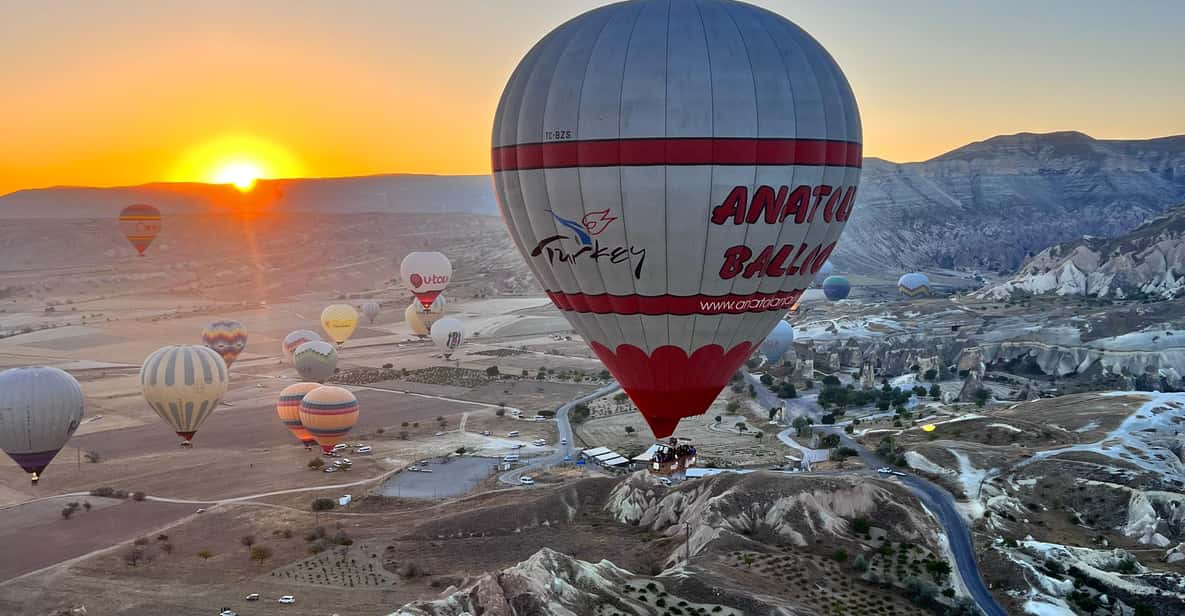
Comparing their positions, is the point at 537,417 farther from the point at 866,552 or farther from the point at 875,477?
the point at 866,552

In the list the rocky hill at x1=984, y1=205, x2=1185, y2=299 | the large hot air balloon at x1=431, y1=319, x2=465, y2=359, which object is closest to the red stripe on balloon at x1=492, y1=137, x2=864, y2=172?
the large hot air balloon at x1=431, y1=319, x2=465, y2=359

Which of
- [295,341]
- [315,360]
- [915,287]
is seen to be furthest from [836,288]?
[315,360]

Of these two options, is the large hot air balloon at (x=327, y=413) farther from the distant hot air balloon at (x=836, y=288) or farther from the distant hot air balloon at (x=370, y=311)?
the distant hot air balloon at (x=836, y=288)

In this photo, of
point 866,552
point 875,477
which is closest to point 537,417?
point 875,477

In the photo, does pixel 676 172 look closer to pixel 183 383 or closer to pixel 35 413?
pixel 35 413

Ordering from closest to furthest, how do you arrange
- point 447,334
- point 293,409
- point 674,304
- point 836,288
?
1. point 674,304
2. point 293,409
3. point 447,334
4. point 836,288
